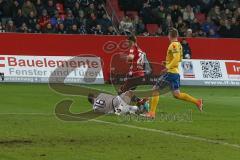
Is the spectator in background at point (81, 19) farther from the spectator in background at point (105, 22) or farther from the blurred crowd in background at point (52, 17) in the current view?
the spectator in background at point (105, 22)

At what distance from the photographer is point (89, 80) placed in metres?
29.5

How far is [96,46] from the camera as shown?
31.0 meters

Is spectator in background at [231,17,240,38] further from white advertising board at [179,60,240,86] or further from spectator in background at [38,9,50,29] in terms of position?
spectator in background at [38,9,50,29]

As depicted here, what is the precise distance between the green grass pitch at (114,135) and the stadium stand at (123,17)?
10.3 meters

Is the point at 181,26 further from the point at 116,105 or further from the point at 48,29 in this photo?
the point at 116,105

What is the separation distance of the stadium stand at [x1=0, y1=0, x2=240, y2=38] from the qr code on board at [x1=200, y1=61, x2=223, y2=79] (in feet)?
10.6

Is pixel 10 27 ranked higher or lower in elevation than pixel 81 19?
lower

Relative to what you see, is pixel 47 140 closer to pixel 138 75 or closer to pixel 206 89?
pixel 138 75

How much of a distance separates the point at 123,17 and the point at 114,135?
22.0 m

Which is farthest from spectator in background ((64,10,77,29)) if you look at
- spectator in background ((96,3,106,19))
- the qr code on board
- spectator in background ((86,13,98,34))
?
the qr code on board

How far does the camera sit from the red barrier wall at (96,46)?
29938 millimetres

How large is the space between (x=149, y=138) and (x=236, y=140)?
174cm

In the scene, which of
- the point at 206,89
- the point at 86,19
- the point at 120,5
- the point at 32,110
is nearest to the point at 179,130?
the point at 32,110

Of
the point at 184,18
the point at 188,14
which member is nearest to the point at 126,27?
the point at 184,18
